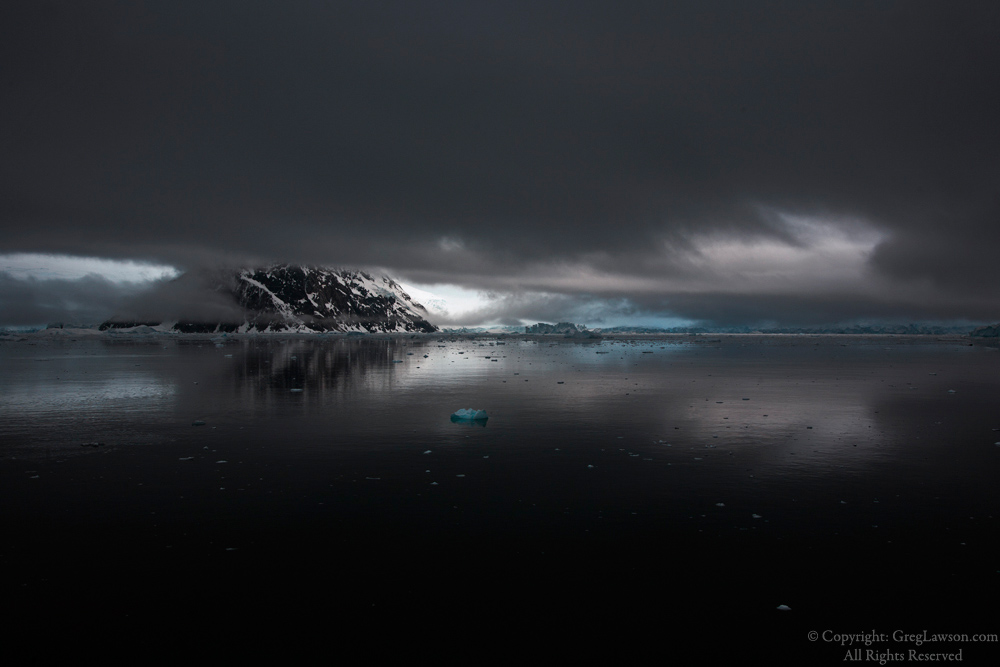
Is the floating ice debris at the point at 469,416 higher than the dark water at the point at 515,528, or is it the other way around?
the floating ice debris at the point at 469,416

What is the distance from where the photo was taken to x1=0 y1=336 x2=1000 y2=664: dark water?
698 cm

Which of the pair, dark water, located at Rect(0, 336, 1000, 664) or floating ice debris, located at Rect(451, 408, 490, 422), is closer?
dark water, located at Rect(0, 336, 1000, 664)

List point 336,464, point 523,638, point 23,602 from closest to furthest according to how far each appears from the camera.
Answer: point 523,638 → point 23,602 → point 336,464

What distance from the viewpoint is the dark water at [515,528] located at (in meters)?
6.98

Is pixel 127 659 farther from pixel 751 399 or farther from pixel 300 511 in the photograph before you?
pixel 751 399

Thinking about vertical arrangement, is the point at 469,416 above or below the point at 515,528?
above

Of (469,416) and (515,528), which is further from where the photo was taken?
(469,416)

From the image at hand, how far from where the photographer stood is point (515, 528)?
9812 mm

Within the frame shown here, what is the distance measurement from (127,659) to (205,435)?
A: 12.6 m

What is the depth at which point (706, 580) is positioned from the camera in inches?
311

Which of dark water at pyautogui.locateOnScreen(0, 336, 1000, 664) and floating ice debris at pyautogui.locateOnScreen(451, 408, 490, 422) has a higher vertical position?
floating ice debris at pyautogui.locateOnScreen(451, 408, 490, 422)

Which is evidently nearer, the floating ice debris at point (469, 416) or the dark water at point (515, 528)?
the dark water at point (515, 528)

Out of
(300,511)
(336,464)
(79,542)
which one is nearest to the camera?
(79,542)

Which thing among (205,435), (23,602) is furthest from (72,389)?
(23,602)
